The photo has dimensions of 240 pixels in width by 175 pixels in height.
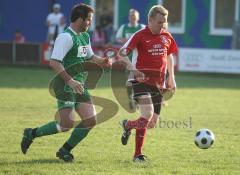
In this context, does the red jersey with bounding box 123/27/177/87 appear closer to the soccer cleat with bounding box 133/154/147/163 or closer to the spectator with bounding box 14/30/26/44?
the soccer cleat with bounding box 133/154/147/163

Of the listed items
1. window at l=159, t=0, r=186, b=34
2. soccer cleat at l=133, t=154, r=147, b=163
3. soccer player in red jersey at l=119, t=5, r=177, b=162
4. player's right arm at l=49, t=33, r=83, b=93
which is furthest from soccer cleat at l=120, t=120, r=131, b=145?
window at l=159, t=0, r=186, b=34

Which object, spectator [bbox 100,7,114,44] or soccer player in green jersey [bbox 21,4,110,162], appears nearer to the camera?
soccer player in green jersey [bbox 21,4,110,162]

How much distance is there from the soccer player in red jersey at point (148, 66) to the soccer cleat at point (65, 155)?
0.81m

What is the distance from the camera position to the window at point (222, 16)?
29016mm

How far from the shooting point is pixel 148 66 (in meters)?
9.05

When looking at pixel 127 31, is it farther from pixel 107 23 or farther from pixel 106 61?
pixel 107 23

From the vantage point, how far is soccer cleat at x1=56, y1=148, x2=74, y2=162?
28.4ft

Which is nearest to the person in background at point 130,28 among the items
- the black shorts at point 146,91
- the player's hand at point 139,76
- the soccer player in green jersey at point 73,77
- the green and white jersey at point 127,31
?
the green and white jersey at point 127,31

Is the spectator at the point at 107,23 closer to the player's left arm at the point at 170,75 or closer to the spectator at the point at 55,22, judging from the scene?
the spectator at the point at 55,22

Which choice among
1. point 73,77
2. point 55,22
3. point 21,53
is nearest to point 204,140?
point 73,77

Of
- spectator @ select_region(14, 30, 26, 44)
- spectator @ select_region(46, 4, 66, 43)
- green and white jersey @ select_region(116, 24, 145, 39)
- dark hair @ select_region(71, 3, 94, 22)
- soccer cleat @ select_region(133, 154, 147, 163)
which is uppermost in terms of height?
dark hair @ select_region(71, 3, 94, 22)

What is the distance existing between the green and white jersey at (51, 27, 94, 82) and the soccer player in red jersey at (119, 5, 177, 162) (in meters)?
0.57

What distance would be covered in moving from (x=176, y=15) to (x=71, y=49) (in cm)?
2167

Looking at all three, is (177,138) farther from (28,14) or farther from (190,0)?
(28,14)
